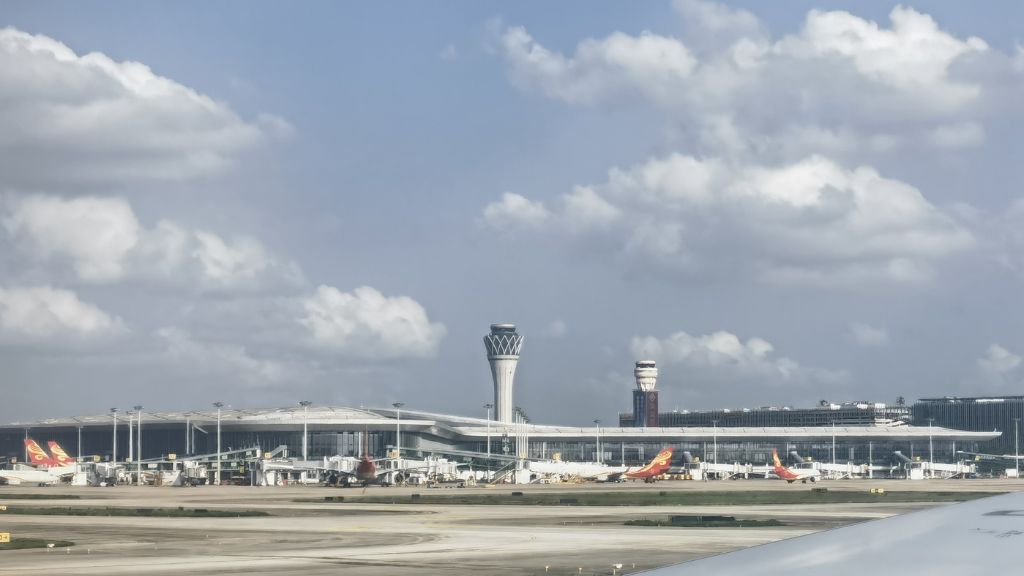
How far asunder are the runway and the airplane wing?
103 feet

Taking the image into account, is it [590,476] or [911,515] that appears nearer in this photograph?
[911,515]

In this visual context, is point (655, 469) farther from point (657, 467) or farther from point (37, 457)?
point (37, 457)

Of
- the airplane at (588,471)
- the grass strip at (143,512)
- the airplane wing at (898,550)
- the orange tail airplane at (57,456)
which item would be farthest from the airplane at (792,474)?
the airplane wing at (898,550)

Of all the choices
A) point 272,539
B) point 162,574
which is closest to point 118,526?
point 272,539

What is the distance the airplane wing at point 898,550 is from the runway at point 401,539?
3154cm

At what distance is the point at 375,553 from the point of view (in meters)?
47.3

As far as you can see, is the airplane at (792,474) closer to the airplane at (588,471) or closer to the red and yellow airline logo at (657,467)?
the red and yellow airline logo at (657,467)

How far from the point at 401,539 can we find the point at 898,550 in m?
49.4

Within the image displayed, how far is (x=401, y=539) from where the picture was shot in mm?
55000

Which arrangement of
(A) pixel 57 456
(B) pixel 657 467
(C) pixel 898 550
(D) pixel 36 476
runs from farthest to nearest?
(A) pixel 57 456, (D) pixel 36 476, (B) pixel 657 467, (C) pixel 898 550

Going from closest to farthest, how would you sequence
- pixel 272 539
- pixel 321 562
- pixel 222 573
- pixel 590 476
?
pixel 222 573
pixel 321 562
pixel 272 539
pixel 590 476

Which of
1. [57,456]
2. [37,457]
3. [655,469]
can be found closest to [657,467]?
[655,469]

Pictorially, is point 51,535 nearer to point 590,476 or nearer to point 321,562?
point 321,562

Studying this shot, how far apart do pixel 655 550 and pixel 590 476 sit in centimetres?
13491
